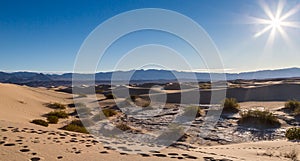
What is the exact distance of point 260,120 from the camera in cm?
1580

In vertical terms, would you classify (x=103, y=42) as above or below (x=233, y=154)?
above

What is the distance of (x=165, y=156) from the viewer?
25.3ft

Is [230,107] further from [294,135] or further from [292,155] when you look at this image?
[292,155]

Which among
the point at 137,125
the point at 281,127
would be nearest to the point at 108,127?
the point at 137,125

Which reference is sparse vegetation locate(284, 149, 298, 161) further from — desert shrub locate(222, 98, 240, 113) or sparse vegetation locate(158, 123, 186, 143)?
desert shrub locate(222, 98, 240, 113)

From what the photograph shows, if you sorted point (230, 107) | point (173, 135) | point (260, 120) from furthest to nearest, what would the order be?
point (230, 107) → point (260, 120) → point (173, 135)

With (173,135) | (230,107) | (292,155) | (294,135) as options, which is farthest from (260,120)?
(292,155)

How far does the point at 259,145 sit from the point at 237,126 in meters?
4.79

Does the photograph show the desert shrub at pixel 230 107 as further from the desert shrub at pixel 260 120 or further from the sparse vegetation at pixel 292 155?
the sparse vegetation at pixel 292 155

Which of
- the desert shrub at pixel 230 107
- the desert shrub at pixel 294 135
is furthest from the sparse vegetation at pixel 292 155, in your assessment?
the desert shrub at pixel 230 107

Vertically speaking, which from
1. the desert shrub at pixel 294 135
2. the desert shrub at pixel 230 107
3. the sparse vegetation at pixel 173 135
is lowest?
the sparse vegetation at pixel 173 135

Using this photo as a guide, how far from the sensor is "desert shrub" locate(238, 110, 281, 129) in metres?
15.5

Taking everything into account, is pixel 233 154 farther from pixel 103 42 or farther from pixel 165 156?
pixel 103 42

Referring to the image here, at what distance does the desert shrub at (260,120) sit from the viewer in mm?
15461
